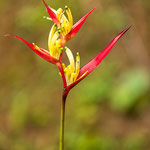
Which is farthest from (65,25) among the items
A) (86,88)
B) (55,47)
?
(86,88)

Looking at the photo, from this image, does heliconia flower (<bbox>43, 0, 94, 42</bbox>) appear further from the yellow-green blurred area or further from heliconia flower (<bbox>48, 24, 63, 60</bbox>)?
the yellow-green blurred area

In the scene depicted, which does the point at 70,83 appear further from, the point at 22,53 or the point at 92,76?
the point at 22,53

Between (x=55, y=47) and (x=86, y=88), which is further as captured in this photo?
(x=86, y=88)

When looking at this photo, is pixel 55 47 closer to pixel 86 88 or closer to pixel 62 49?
pixel 62 49

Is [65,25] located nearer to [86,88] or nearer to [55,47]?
[55,47]

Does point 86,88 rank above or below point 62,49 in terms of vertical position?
below

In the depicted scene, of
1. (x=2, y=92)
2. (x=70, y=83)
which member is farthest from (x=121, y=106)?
(x=70, y=83)

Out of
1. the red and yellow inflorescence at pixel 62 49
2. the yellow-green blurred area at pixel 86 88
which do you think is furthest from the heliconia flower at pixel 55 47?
the yellow-green blurred area at pixel 86 88

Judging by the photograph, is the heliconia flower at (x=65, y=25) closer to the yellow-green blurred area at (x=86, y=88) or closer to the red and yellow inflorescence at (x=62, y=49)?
the red and yellow inflorescence at (x=62, y=49)

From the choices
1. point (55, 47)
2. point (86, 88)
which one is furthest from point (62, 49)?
point (86, 88)
